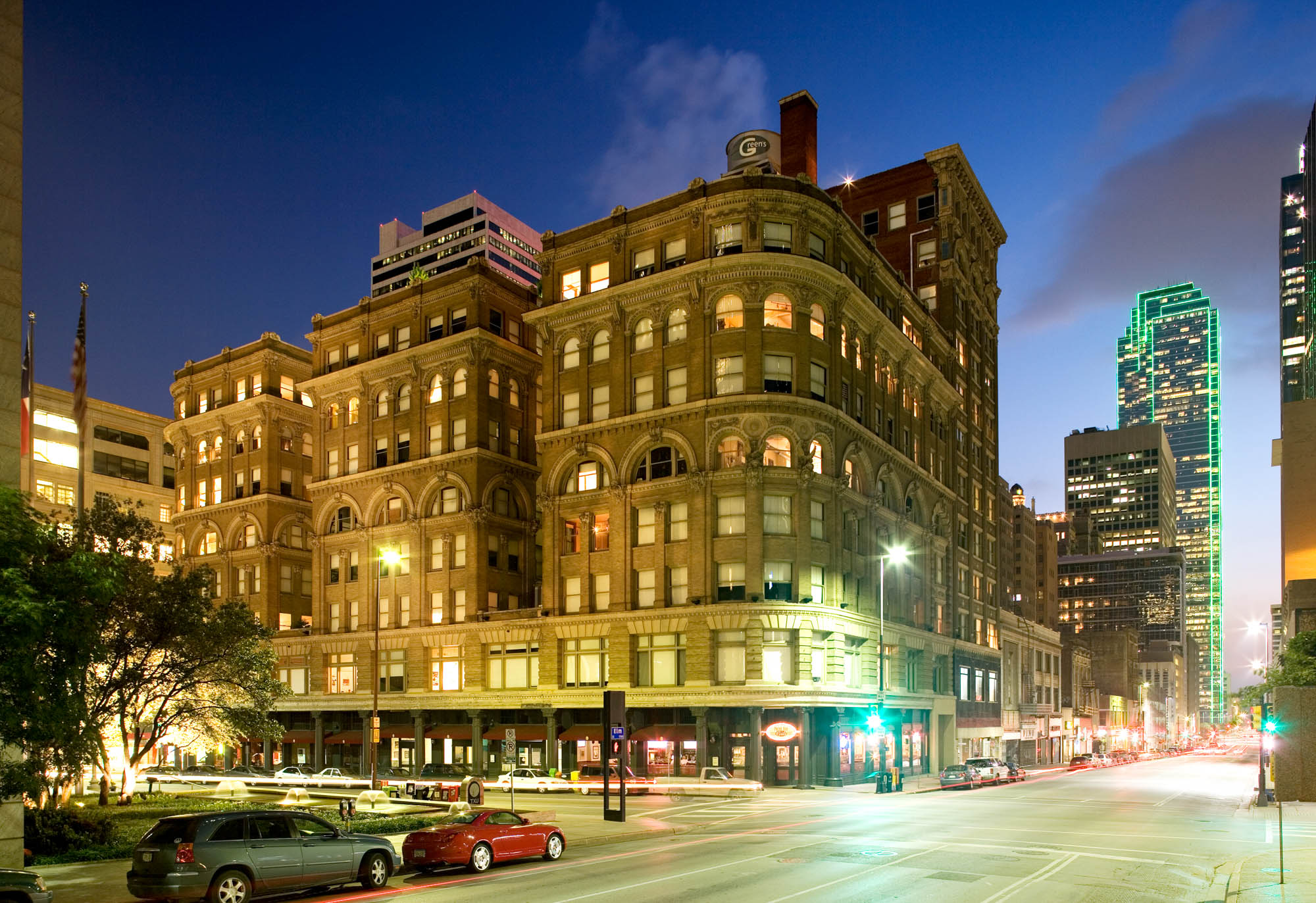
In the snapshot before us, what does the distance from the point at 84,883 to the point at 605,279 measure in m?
50.5

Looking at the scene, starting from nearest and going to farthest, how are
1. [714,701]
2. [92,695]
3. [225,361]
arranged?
[92,695] < [714,701] < [225,361]

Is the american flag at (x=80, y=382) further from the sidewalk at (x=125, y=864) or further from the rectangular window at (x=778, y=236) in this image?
the rectangular window at (x=778, y=236)

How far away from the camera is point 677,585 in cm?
6256

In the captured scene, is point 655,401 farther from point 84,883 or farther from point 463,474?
point 84,883

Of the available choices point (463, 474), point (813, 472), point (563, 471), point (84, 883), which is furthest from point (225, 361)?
point (84, 883)

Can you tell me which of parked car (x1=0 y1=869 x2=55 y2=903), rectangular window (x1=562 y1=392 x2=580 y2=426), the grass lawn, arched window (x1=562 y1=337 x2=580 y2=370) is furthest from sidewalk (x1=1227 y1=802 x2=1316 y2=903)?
arched window (x1=562 y1=337 x2=580 y2=370)

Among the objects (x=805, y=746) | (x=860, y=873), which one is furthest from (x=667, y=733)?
(x=860, y=873)

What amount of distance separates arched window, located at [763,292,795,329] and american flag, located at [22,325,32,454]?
133ft

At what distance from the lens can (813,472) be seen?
61.0m

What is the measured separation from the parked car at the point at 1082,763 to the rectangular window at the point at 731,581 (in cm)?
5417

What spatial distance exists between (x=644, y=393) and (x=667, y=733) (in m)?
20.2

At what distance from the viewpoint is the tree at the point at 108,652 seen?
19359 millimetres

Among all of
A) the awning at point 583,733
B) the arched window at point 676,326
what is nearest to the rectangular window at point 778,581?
the awning at point 583,733

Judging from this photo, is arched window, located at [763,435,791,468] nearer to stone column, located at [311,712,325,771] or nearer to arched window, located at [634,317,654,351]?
arched window, located at [634,317,654,351]
